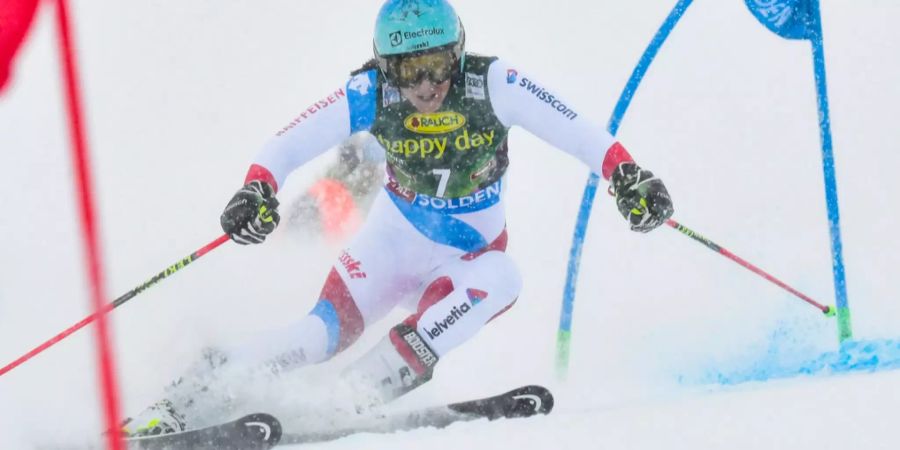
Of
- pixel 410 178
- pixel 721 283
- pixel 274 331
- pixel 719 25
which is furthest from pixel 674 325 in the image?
pixel 274 331

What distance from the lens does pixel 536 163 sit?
631 centimetres

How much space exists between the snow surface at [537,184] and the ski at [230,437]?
1626 millimetres

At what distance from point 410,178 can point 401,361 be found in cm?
73

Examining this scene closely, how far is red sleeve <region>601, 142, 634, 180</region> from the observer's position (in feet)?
11.9

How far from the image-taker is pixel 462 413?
359 centimetres

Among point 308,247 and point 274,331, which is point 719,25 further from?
point 274,331

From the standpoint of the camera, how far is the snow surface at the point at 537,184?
525 cm

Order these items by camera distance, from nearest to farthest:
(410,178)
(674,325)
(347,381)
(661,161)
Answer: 1. (347,381)
2. (410,178)
3. (674,325)
4. (661,161)

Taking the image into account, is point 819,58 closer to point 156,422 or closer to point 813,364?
point 813,364

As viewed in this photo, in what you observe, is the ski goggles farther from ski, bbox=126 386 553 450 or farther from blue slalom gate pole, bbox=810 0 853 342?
blue slalom gate pole, bbox=810 0 853 342

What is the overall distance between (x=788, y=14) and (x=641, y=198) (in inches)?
75.4

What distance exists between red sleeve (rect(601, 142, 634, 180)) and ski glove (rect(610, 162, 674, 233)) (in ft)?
0.10

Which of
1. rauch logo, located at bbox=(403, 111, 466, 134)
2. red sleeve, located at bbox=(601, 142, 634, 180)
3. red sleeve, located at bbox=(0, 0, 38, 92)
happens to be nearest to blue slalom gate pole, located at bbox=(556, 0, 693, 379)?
red sleeve, located at bbox=(601, 142, 634, 180)

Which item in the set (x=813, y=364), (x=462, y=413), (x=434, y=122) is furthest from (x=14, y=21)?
(x=813, y=364)
